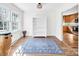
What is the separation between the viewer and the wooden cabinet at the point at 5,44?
1726 millimetres

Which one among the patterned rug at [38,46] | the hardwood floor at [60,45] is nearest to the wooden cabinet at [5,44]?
the hardwood floor at [60,45]

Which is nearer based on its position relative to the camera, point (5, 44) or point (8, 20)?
point (5, 44)

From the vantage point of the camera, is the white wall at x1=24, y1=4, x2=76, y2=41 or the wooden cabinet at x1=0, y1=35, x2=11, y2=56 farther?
the white wall at x1=24, y1=4, x2=76, y2=41

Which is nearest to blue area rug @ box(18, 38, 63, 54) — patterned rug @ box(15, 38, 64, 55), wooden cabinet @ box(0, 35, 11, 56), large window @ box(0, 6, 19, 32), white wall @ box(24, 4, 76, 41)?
patterned rug @ box(15, 38, 64, 55)

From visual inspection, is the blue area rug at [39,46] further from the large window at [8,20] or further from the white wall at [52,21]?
the large window at [8,20]

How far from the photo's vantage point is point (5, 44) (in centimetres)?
180

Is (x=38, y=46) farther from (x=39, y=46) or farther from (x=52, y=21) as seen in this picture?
(x=52, y=21)

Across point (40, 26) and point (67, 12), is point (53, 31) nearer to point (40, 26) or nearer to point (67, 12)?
point (40, 26)

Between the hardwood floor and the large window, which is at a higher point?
the large window

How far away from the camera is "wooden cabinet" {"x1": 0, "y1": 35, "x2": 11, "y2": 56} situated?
1.73 metres

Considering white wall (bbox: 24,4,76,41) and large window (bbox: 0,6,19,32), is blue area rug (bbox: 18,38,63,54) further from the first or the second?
large window (bbox: 0,6,19,32)

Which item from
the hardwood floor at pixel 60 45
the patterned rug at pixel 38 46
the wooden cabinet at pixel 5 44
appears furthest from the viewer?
the patterned rug at pixel 38 46

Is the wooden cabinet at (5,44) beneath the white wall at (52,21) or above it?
beneath

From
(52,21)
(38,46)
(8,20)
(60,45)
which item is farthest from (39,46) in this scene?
(8,20)
